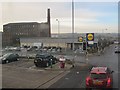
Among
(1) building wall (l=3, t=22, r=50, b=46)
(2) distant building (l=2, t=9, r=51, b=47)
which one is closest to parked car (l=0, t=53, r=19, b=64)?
(2) distant building (l=2, t=9, r=51, b=47)

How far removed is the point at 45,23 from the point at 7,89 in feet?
401

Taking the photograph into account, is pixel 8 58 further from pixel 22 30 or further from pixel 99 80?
pixel 22 30

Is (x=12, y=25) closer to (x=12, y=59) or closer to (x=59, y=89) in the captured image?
(x=12, y=59)

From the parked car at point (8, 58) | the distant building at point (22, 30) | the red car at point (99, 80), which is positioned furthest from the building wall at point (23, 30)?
the red car at point (99, 80)

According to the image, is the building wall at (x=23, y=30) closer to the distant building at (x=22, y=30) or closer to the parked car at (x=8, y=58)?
the distant building at (x=22, y=30)

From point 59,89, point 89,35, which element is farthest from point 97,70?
point 89,35

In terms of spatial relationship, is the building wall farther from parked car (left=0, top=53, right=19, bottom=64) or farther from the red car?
the red car

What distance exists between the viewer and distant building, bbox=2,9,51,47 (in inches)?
5157

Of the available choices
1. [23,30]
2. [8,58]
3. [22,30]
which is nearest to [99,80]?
[8,58]

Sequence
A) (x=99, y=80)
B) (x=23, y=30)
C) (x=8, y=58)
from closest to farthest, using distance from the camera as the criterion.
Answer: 1. (x=99, y=80)
2. (x=8, y=58)
3. (x=23, y=30)

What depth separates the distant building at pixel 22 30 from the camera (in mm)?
131000

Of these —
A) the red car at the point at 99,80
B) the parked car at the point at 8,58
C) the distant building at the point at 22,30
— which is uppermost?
the distant building at the point at 22,30

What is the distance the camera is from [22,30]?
482 feet

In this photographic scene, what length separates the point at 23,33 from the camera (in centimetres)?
14762
